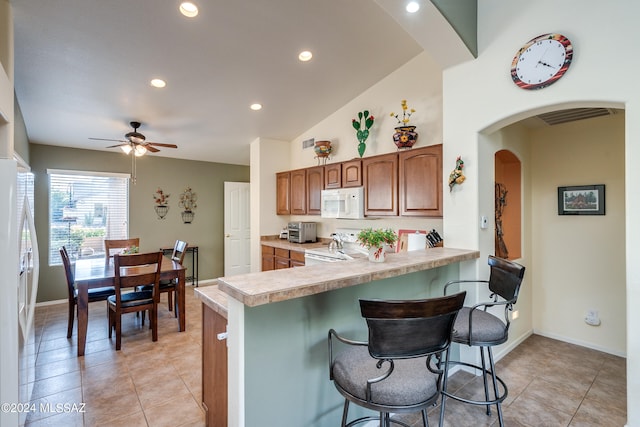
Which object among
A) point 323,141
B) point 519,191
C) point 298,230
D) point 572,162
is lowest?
point 298,230

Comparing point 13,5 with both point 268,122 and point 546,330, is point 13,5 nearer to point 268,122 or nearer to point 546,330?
point 268,122

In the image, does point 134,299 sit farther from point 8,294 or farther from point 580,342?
point 580,342

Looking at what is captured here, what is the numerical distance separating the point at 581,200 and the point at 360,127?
2.64 metres

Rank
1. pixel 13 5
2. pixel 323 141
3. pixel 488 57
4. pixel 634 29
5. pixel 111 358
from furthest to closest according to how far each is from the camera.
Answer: pixel 323 141 < pixel 111 358 < pixel 488 57 < pixel 13 5 < pixel 634 29

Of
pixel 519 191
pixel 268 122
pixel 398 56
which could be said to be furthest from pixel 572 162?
pixel 268 122

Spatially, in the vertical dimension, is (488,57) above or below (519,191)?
above

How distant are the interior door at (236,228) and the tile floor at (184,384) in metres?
2.55

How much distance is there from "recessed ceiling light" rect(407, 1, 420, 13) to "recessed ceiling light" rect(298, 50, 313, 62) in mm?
1193

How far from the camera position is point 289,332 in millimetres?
1608

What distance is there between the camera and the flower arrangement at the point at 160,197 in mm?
5562

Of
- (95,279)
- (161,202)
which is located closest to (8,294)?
(95,279)

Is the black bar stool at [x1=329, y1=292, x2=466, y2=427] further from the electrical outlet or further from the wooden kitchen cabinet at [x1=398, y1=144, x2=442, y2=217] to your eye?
the electrical outlet

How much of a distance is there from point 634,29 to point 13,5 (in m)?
4.20

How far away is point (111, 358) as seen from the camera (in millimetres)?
3006
